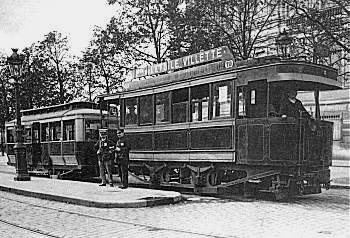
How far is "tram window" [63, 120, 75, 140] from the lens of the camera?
1671cm

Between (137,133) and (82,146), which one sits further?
(82,146)

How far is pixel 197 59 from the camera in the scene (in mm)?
12234

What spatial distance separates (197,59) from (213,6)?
4.93m

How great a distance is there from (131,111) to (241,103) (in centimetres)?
429

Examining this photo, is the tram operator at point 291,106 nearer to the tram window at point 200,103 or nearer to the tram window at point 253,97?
the tram window at point 253,97

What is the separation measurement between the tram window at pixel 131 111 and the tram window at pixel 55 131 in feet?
14.0

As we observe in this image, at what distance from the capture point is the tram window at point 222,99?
10891 mm

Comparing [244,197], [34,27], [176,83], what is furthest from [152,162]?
[34,27]

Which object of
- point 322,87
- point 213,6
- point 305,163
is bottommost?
point 305,163

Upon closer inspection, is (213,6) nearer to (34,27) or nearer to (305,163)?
(305,163)

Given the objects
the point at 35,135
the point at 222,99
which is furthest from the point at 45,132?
the point at 222,99

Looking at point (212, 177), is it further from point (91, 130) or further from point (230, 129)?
point (91, 130)

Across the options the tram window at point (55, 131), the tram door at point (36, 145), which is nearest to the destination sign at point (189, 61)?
the tram window at point (55, 131)

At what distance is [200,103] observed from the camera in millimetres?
11695
